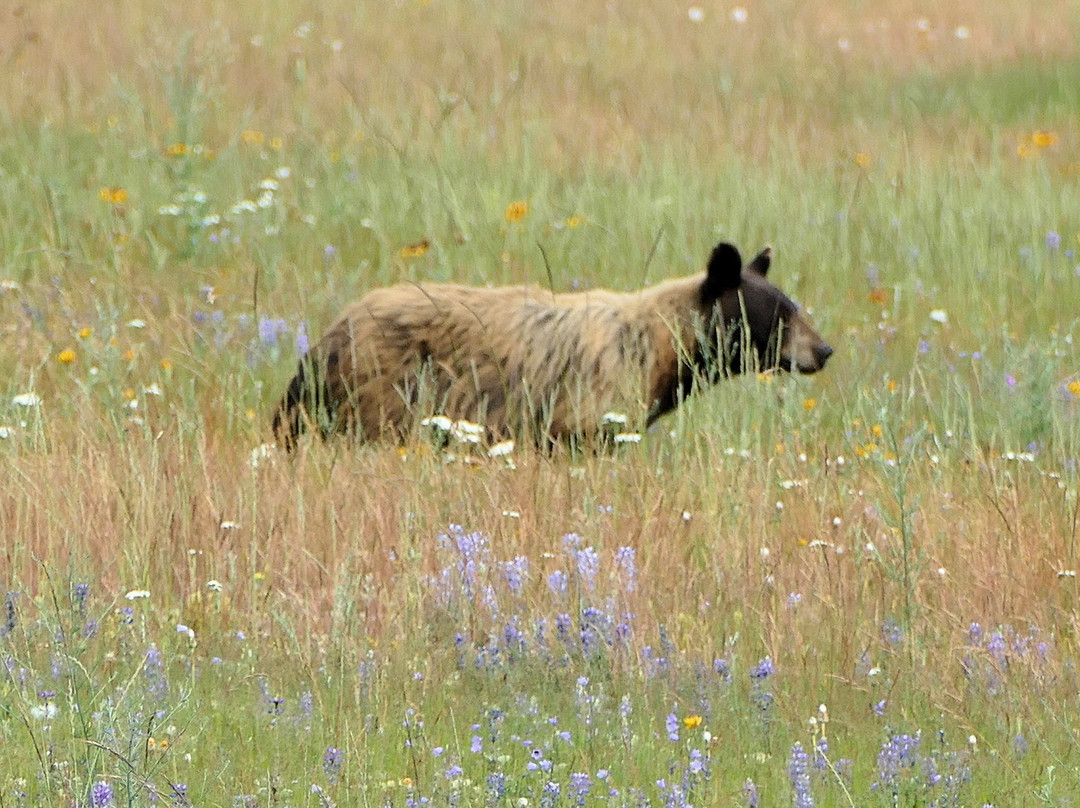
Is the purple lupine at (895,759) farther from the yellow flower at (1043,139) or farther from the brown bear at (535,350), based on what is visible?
the yellow flower at (1043,139)

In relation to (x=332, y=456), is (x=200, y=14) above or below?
above

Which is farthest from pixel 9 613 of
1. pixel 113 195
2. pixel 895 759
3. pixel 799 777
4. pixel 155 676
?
pixel 113 195

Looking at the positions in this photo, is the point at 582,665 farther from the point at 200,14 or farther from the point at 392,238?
the point at 200,14

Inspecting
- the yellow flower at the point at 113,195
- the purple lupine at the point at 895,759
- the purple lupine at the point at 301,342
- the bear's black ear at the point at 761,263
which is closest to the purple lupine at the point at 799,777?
the purple lupine at the point at 895,759

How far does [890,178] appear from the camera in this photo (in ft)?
35.0

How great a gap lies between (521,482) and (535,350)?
1780mm

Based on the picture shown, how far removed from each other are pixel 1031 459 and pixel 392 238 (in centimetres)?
443

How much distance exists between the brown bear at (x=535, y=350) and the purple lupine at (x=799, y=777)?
3097 millimetres

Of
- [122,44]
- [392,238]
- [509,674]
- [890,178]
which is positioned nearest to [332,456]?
[509,674]

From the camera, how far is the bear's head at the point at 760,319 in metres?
7.36

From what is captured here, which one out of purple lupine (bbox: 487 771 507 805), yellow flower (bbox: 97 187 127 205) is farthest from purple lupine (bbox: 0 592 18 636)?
yellow flower (bbox: 97 187 127 205)

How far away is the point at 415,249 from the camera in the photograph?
8.84 m

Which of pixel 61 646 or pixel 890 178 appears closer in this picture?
pixel 61 646

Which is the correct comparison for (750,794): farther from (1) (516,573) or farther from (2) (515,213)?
(2) (515,213)
